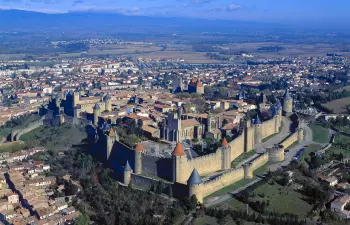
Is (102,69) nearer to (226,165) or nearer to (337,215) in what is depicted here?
(226,165)

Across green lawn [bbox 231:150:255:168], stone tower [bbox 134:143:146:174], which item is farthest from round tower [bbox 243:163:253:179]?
stone tower [bbox 134:143:146:174]

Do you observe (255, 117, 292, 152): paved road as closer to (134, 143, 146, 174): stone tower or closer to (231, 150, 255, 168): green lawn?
(231, 150, 255, 168): green lawn

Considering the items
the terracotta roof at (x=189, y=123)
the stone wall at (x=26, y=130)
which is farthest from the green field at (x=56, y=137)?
the terracotta roof at (x=189, y=123)

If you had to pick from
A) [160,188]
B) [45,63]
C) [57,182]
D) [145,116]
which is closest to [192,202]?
[160,188]

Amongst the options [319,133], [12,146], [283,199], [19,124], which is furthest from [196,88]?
[283,199]

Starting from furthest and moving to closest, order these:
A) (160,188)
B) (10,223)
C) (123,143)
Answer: (123,143)
(160,188)
(10,223)

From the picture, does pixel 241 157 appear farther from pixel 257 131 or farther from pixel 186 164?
pixel 186 164
